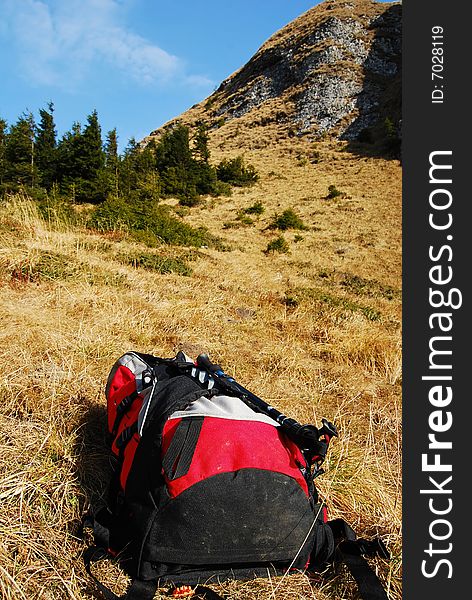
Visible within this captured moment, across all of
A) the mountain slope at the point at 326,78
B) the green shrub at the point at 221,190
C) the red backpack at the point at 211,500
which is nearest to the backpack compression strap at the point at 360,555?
the red backpack at the point at 211,500

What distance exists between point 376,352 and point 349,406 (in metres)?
1.22

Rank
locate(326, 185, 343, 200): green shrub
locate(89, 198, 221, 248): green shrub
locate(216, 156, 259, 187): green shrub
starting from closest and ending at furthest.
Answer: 1. locate(89, 198, 221, 248): green shrub
2. locate(326, 185, 343, 200): green shrub
3. locate(216, 156, 259, 187): green shrub

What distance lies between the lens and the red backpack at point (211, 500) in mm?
1320

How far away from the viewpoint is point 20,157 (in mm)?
14508

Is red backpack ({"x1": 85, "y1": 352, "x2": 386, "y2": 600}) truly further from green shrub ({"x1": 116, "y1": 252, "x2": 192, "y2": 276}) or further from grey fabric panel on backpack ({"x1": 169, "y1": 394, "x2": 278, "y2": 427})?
green shrub ({"x1": 116, "y1": 252, "x2": 192, "y2": 276})

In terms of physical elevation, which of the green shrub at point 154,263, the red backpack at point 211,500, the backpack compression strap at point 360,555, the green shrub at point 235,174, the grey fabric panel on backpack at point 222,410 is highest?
the green shrub at point 235,174

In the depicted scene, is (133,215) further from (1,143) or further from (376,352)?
(1,143)

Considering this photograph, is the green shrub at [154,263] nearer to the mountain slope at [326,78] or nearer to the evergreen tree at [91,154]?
the evergreen tree at [91,154]

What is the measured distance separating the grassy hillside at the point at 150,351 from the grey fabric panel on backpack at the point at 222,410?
0.57m

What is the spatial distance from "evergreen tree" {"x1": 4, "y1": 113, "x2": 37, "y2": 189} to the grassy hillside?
28.3ft

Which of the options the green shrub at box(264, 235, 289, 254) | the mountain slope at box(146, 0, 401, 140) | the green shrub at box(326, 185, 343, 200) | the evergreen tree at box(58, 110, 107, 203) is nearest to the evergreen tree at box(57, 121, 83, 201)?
the evergreen tree at box(58, 110, 107, 203)

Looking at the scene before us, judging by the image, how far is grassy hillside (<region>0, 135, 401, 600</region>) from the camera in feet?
4.91

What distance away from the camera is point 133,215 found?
896 cm

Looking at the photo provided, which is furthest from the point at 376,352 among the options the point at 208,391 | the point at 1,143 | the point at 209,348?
the point at 1,143
